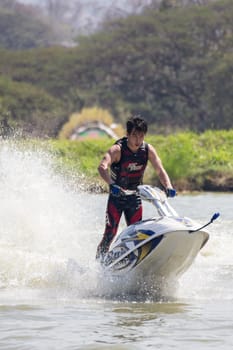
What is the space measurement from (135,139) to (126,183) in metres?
0.48

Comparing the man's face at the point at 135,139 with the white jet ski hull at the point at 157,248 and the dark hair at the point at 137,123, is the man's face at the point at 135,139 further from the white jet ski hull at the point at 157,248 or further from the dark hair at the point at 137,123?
the white jet ski hull at the point at 157,248

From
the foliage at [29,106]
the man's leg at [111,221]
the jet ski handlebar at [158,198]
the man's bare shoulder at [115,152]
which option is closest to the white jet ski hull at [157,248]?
the jet ski handlebar at [158,198]

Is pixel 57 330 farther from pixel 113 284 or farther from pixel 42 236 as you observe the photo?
pixel 42 236

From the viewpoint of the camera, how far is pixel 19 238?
13789 millimetres

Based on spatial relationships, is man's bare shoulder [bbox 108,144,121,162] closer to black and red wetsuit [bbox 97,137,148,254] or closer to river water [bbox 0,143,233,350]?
black and red wetsuit [bbox 97,137,148,254]

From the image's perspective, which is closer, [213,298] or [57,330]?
[57,330]

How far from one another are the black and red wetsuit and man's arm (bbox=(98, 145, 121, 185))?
0.05 meters

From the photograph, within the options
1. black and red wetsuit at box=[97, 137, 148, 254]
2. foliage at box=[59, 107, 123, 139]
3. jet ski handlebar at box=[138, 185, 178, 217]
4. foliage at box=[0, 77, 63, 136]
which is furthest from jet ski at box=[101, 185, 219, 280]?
foliage at box=[0, 77, 63, 136]

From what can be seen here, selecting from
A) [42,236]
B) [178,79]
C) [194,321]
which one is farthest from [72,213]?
[178,79]

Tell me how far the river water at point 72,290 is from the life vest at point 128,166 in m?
0.81

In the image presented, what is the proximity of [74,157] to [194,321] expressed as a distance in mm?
19606

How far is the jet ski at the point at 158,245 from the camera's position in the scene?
8.73m

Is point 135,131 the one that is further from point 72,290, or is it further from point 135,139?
point 72,290

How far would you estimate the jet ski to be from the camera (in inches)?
344
